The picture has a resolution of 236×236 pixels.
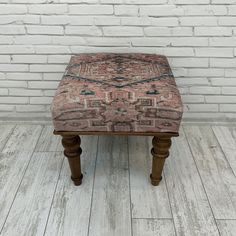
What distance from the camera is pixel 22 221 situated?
1147 mm

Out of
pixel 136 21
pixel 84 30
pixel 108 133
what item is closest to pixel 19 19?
pixel 84 30

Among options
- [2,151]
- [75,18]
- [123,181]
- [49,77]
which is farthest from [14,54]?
[123,181]

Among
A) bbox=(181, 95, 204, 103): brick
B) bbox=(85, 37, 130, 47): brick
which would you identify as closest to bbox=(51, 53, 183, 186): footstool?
bbox=(85, 37, 130, 47): brick

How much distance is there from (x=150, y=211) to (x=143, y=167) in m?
0.26

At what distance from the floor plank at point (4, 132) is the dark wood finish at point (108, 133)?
462 millimetres

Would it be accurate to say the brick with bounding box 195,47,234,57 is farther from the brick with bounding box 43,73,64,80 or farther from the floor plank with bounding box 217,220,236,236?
the floor plank with bounding box 217,220,236,236

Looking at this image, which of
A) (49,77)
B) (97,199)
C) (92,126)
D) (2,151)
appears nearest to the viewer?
(92,126)

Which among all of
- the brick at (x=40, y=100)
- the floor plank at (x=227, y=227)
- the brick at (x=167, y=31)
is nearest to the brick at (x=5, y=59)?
the brick at (x=40, y=100)

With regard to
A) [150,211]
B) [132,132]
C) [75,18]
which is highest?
[75,18]

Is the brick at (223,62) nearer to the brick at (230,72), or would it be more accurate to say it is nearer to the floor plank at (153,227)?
the brick at (230,72)

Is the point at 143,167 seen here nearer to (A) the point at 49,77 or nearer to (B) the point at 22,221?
(B) the point at 22,221

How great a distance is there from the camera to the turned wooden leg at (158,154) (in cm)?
119

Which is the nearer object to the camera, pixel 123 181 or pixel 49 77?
pixel 123 181

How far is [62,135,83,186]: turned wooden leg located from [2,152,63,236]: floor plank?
0.32 feet
